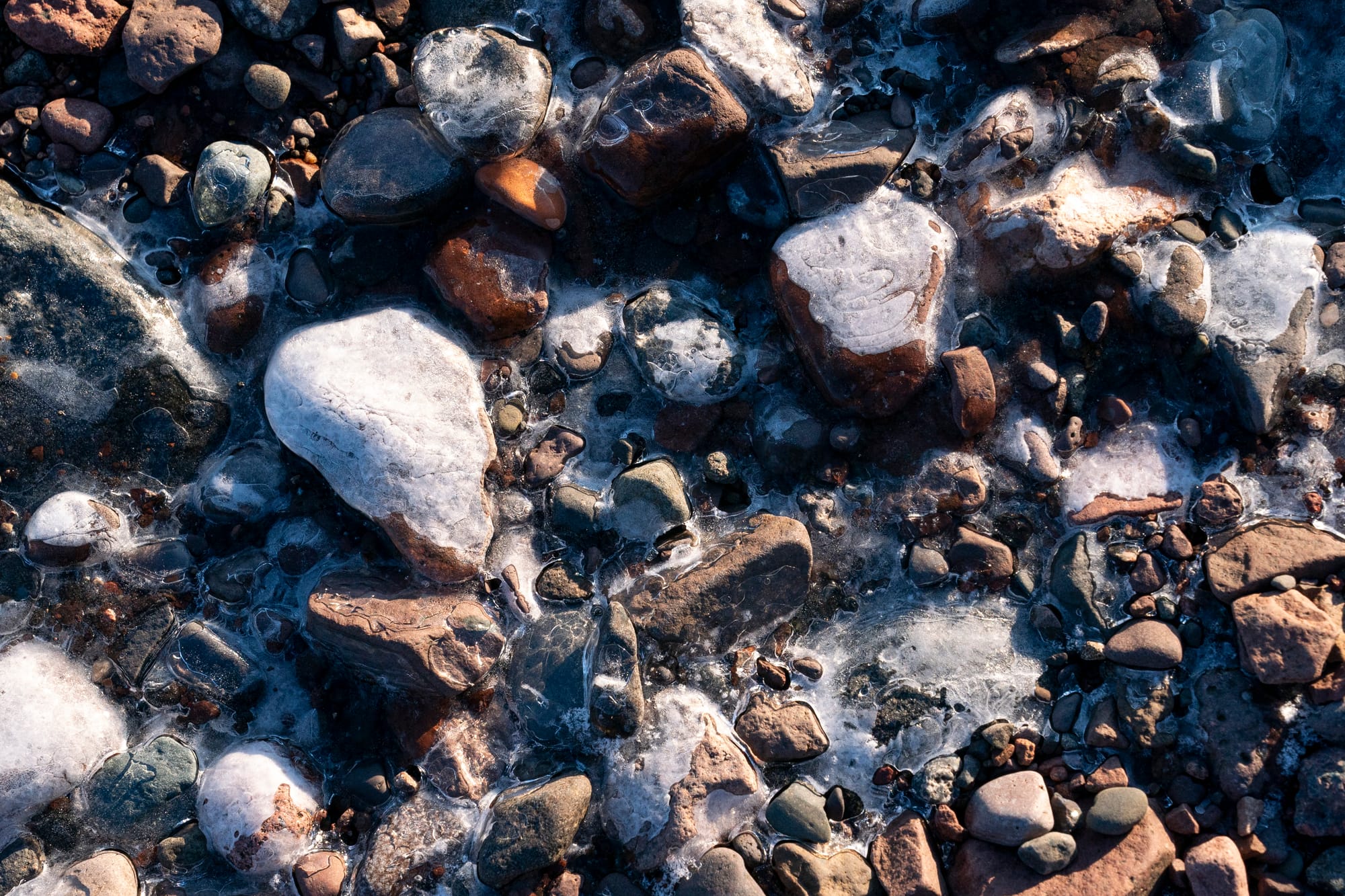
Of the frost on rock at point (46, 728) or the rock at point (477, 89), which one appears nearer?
the frost on rock at point (46, 728)

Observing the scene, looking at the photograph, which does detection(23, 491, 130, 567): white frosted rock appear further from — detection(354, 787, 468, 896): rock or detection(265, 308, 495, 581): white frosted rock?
detection(354, 787, 468, 896): rock

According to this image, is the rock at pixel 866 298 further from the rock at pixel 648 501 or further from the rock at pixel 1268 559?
the rock at pixel 1268 559

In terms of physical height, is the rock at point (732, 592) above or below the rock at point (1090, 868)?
above

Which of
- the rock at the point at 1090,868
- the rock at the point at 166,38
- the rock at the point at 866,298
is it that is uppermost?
the rock at the point at 166,38

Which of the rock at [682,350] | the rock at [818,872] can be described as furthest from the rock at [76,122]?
the rock at [818,872]

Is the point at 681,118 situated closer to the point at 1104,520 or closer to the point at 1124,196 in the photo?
the point at 1124,196

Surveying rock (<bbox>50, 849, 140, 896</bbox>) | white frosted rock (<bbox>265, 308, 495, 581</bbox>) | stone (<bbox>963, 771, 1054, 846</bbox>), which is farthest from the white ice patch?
rock (<bbox>50, 849, 140, 896</bbox>)
